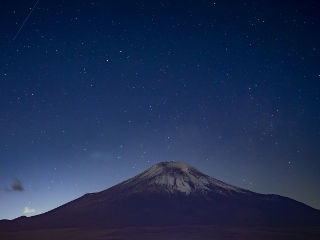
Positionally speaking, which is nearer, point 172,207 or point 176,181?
point 172,207

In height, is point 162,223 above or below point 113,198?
below

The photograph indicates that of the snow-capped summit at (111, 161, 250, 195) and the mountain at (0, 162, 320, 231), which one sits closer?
the mountain at (0, 162, 320, 231)

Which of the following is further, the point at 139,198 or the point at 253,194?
the point at 253,194

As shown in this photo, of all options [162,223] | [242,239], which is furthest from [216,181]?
[242,239]

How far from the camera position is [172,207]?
131 m

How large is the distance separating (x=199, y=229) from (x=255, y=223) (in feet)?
94.3

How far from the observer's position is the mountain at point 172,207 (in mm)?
116562

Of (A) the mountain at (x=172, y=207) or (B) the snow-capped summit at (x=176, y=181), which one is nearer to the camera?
(A) the mountain at (x=172, y=207)

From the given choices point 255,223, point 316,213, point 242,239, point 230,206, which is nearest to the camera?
point 242,239

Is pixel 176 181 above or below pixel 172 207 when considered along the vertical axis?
above

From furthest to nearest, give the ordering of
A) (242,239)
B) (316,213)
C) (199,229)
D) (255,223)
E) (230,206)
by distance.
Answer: (316,213) < (230,206) < (255,223) < (199,229) < (242,239)

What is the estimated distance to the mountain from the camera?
4589 inches

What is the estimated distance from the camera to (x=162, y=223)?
11331cm

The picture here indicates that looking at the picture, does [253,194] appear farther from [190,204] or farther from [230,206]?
[190,204]
